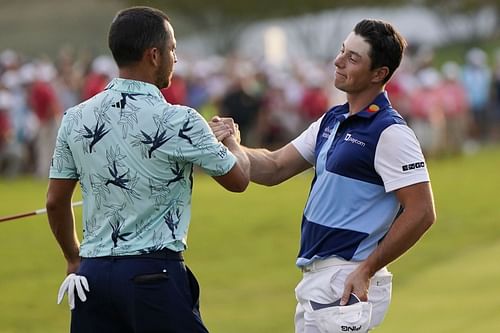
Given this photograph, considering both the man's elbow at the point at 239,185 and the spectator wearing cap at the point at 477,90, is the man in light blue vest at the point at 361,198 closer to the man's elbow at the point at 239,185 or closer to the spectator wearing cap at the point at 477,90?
the man's elbow at the point at 239,185

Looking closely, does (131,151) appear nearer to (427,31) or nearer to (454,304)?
(454,304)

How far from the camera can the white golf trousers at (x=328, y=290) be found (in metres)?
6.21

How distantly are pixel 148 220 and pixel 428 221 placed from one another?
4.35 ft

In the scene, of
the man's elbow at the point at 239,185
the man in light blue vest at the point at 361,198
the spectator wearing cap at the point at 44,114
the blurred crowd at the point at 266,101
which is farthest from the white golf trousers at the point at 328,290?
the spectator wearing cap at the point at 44,114

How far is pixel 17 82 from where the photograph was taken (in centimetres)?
2759

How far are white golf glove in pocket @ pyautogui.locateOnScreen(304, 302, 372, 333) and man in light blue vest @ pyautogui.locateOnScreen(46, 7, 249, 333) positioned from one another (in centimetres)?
65

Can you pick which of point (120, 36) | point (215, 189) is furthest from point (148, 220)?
point (215, 189)

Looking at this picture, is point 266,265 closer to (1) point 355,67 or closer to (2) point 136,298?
(1) point 355,67

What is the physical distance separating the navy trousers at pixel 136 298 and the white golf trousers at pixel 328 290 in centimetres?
64

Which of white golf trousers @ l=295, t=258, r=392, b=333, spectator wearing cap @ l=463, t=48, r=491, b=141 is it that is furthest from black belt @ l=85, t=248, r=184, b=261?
spectator wearing cap @ l=463, t=48, r=491, b=141

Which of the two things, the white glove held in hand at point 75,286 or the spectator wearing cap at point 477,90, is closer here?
the white glove held in hand at point 75,286

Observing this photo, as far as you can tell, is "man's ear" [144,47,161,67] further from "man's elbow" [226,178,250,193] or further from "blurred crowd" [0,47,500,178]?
"blurred crowd" [0,47,500,178]

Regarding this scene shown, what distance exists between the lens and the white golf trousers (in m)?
6.21

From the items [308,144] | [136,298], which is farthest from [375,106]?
[136,298]
